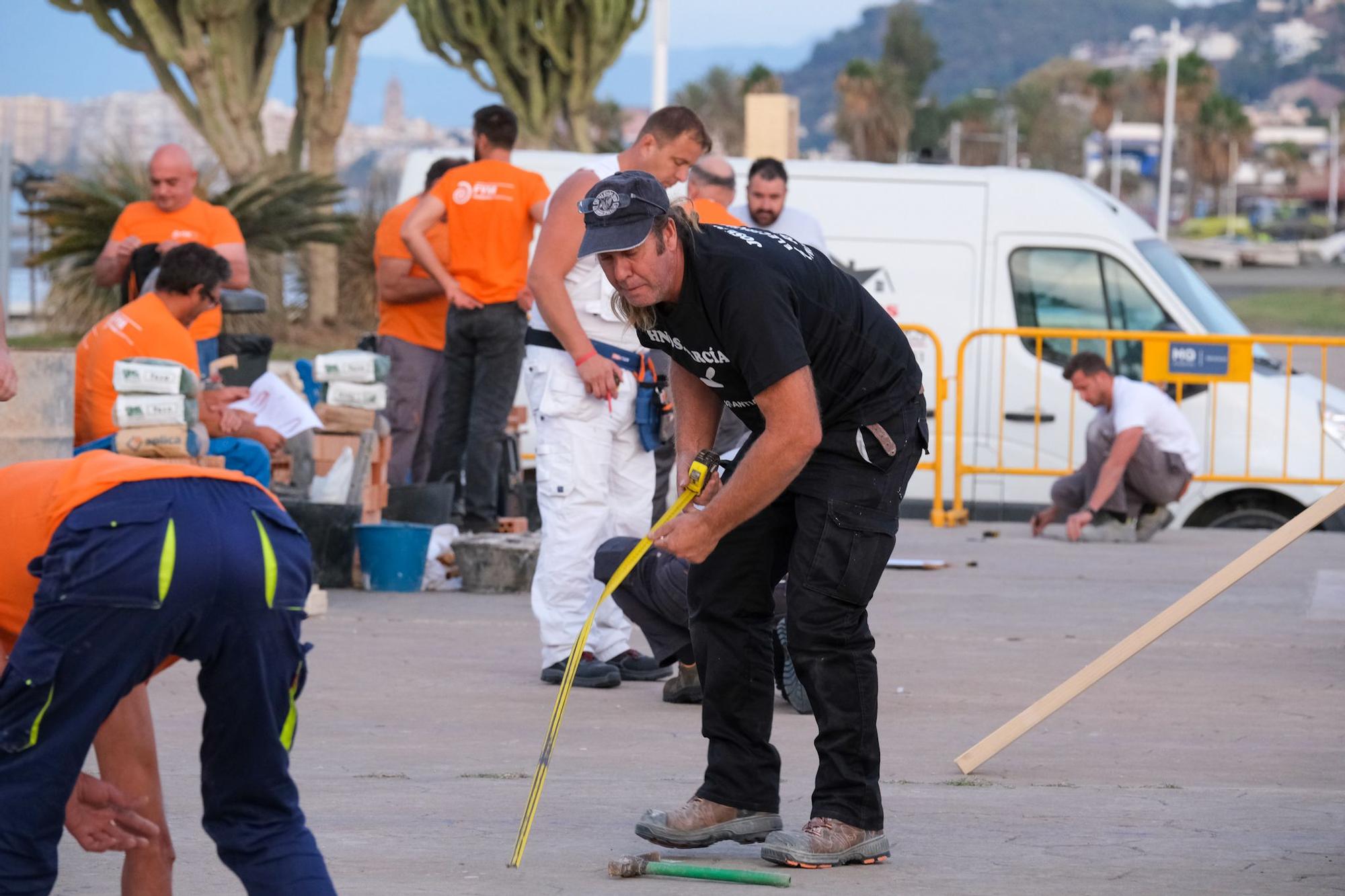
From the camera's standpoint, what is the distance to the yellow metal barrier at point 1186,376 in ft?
36.7

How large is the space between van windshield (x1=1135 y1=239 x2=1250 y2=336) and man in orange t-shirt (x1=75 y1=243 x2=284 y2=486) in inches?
248

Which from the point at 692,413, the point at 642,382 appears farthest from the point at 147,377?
the point at 692,413

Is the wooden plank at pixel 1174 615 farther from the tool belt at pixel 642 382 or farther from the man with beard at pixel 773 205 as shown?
the man with beard at pixel 773 205

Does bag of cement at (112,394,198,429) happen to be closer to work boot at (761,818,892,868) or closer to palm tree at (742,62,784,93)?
work boot at (761,818,892,868)

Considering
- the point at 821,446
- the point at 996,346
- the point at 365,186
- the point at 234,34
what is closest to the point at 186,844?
the point at 821,446

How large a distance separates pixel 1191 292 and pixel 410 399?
5.25m

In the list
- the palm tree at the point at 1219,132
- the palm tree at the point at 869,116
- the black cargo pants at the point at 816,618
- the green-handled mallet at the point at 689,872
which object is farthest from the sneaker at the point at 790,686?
the palm tree at the point at 1219,132

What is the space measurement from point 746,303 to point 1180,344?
7844 millimetres

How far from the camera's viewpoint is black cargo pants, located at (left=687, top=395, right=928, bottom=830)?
431 centimetres

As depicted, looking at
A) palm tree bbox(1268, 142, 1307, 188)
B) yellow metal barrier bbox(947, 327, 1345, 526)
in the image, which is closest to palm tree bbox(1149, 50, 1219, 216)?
palm tree bbox(1268, 142, 1307, 188)

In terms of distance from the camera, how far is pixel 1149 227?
12.5 meters

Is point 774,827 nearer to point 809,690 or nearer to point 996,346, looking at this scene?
point 809,690

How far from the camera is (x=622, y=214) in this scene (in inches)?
160

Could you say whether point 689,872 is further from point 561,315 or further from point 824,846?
point 561,315
